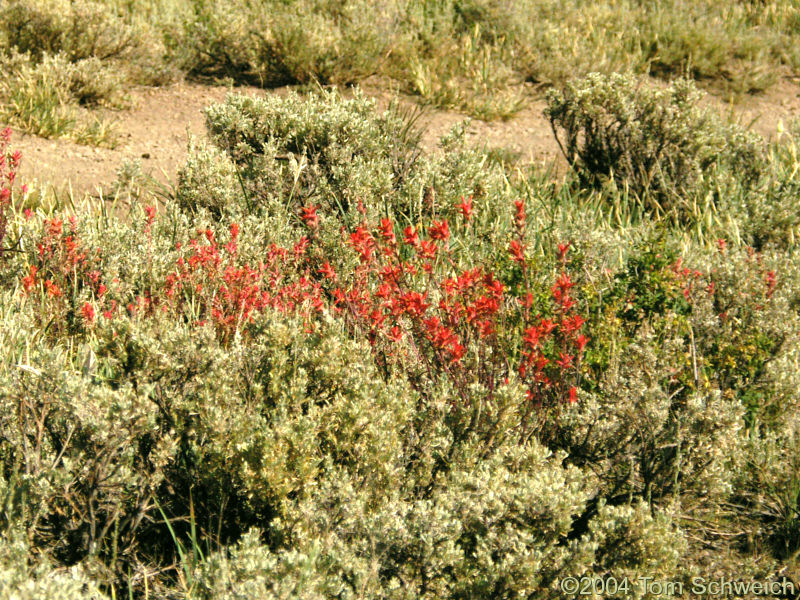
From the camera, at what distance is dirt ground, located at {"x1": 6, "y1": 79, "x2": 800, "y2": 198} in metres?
5.40

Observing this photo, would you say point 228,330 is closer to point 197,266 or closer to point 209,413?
point 197,266

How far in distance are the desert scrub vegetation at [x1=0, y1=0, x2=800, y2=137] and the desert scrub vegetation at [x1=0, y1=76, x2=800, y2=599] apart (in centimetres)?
234

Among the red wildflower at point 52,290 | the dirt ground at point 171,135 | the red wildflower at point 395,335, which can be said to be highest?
the red wildflower at point 395,335

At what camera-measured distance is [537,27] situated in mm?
8062

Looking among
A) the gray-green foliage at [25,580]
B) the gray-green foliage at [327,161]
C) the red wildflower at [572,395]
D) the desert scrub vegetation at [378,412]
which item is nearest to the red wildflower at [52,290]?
the desert scrub vegetation at [378,412]

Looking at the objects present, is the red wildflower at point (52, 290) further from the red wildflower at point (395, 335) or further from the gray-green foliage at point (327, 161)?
the red wildflower at point (395, 335)

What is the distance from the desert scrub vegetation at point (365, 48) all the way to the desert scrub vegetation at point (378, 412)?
234 centimetres

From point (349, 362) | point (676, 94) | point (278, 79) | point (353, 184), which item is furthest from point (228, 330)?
point (278, 79)

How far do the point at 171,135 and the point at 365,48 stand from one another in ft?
6.07

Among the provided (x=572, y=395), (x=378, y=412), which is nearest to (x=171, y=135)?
(x=378, y=412)

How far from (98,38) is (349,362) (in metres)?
4.96

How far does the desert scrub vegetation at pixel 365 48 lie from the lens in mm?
6422

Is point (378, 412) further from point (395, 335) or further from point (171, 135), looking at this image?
point (171, 135)

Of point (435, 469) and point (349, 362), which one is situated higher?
point (349, 362)
